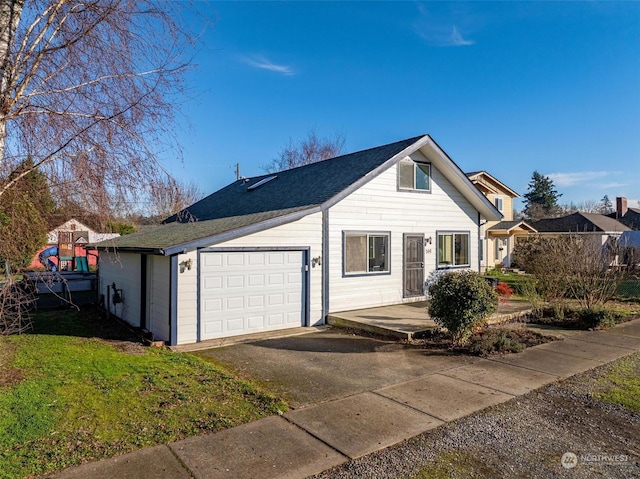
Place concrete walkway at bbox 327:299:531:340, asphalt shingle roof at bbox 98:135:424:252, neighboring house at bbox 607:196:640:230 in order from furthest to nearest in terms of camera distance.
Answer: neighboring house at bbox 607:196:640:230 < asphalt shingle roof at bbox 98:135:424:252 < concrete walkway at bbox 327:299:531:340

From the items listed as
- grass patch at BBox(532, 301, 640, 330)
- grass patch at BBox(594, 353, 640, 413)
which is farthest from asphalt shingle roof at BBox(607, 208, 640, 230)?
grass patch at BBox(594, 353, 640, 413)

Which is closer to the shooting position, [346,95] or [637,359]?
[637,359]

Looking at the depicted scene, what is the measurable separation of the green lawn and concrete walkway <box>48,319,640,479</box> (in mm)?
328

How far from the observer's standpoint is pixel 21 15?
13.5ft

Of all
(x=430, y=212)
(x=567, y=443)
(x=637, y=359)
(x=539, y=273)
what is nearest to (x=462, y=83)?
(x=430, y=212)

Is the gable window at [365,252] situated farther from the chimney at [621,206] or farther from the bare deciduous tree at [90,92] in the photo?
the chimney at [621,206]

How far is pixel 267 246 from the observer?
978cm

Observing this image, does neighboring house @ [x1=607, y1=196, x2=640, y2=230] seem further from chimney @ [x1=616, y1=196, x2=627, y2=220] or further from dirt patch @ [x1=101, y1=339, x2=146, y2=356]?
dirt patch @ [x1=101, y1=339, x2=146, y2=356]

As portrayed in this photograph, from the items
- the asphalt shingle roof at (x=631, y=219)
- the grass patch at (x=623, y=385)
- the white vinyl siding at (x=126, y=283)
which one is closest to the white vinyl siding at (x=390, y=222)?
the white vinyl siding at (x=126, y=283)

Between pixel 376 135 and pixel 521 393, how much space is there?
31.4 m

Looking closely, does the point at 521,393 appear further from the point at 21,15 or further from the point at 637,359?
the point at 21,15

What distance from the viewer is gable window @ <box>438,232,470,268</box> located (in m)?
14.0

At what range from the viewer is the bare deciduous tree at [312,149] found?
118 ft

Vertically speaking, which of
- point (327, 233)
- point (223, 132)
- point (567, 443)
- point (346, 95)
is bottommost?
point (567, 443)
